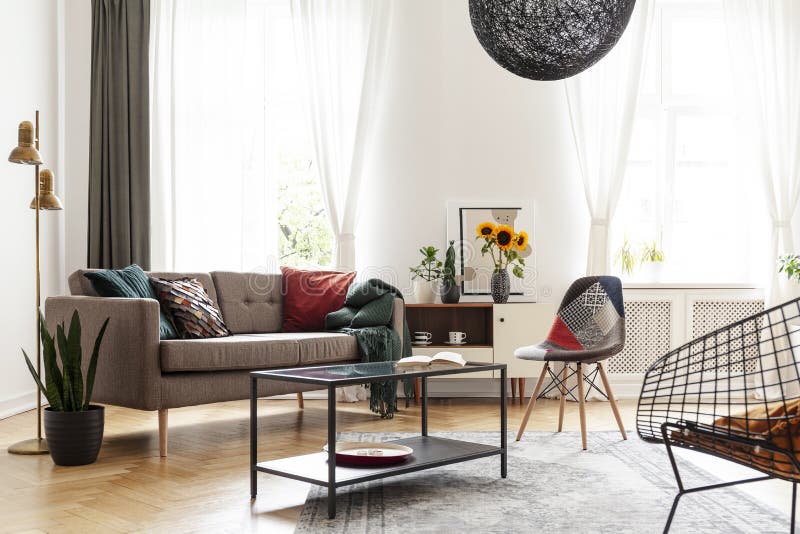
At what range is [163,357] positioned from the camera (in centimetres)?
337

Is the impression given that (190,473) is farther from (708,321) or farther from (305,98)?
(708,321)

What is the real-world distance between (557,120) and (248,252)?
2.19 m

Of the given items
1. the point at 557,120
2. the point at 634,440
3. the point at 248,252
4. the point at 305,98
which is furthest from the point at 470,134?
the point at 634,440

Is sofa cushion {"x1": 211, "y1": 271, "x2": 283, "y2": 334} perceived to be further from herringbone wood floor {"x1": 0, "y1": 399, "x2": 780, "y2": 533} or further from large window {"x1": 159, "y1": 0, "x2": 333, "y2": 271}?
large window {"x1": 159, "y1": 0, "x2": 333, "y2": 271}

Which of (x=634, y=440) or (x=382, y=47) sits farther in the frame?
(x=382, y=47)

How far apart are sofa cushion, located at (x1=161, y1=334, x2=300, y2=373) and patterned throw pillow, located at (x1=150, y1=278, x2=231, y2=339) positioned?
14 centimetres

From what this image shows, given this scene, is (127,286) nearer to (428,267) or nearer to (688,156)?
(428,267)

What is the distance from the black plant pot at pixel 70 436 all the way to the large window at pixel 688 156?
11.8 feet

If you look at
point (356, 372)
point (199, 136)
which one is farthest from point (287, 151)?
point (356, 372)

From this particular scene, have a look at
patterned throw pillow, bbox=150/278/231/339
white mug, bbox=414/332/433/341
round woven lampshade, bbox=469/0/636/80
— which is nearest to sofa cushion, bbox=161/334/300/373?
patterned throw pillow, bbox=150/278/231/339

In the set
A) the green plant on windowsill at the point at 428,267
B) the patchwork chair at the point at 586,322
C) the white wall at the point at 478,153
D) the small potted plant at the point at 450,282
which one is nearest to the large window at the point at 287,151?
the white wall at the point at 478,153

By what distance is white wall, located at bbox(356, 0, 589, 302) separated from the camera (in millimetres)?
5176

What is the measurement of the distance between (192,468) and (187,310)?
971mm

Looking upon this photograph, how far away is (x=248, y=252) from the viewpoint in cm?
526
